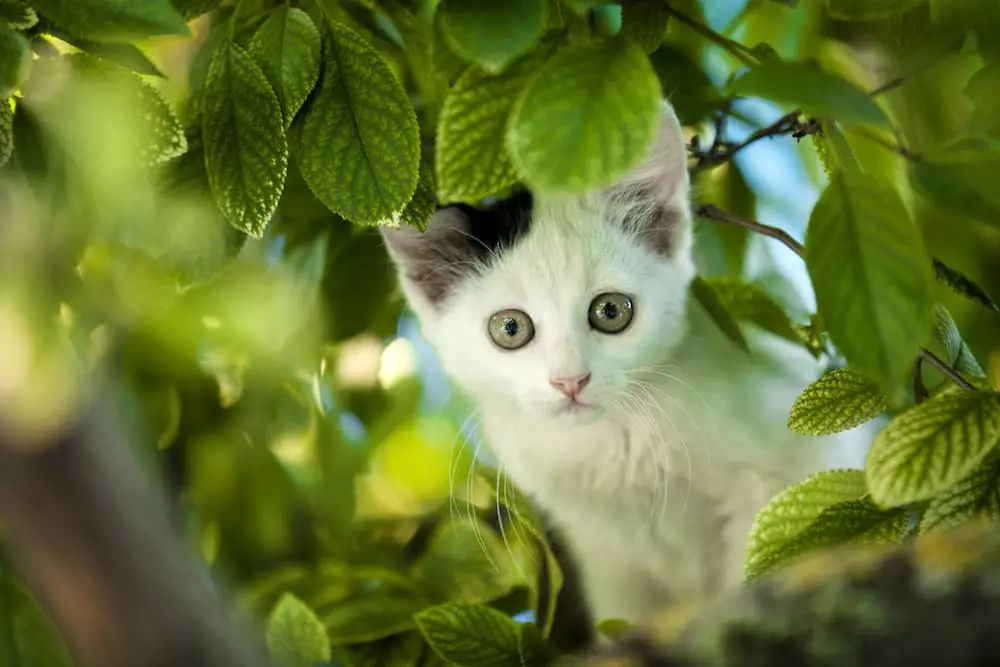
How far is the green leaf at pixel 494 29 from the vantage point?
0.57m

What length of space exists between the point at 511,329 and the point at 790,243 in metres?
0.46

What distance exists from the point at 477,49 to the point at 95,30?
0.25 metres

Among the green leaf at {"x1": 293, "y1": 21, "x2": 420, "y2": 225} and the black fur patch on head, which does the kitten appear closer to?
the black fur patch on head

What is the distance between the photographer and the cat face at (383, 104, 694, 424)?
1.12 metres

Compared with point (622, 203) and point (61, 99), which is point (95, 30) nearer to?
point (61, 99)

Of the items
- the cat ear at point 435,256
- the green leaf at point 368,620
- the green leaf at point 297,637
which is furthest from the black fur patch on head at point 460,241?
the green leaf at point 297,637

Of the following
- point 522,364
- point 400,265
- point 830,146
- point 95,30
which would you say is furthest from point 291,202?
point 830,146

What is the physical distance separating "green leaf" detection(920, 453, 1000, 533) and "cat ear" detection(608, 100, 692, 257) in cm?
46

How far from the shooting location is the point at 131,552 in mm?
448

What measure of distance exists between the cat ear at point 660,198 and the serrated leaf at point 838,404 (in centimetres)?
36

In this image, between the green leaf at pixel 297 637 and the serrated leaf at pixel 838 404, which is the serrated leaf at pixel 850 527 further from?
the green leaf at pixel 297 637

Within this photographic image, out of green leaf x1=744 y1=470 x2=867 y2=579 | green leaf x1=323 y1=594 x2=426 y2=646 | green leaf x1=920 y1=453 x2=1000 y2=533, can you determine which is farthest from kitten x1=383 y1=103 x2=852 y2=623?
green leaf x1=920 y1=453 x2=1000 y2=533

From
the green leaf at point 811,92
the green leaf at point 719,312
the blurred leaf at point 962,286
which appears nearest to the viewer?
the green leaf at point 811,92

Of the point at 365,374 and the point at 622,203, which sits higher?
the point at 622,203
